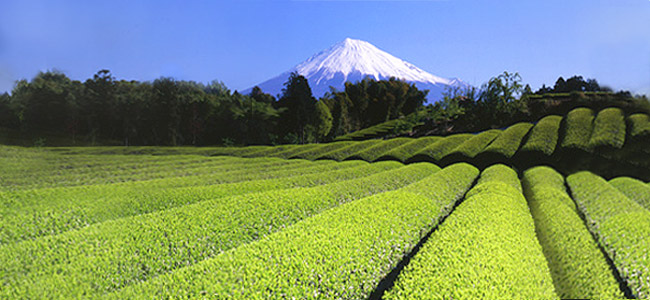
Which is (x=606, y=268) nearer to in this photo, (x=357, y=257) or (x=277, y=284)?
(x=357, y=257)

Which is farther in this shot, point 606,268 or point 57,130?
point 57,130

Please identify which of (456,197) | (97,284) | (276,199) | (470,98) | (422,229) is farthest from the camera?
(470,98)

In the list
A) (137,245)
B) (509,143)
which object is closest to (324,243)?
(137,245)

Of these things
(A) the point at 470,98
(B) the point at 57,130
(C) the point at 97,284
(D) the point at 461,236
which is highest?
(A) the point at 470,98

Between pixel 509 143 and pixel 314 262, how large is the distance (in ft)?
64.6

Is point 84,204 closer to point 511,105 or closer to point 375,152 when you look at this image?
point 375,152

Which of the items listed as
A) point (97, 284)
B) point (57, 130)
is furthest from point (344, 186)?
point (57, 130)

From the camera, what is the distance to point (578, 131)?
19.2 meters

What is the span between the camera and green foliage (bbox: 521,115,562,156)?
17.5 m

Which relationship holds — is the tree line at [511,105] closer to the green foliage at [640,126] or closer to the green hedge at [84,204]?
the green foliage at [640,126]

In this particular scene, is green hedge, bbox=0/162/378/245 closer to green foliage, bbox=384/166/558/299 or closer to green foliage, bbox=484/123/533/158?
green foliage, bbox=384/166/558/299

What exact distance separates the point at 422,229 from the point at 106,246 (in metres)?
6.62

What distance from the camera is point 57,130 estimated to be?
43.8m

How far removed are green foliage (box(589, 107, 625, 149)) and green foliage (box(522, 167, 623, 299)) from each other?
32.7 ft
